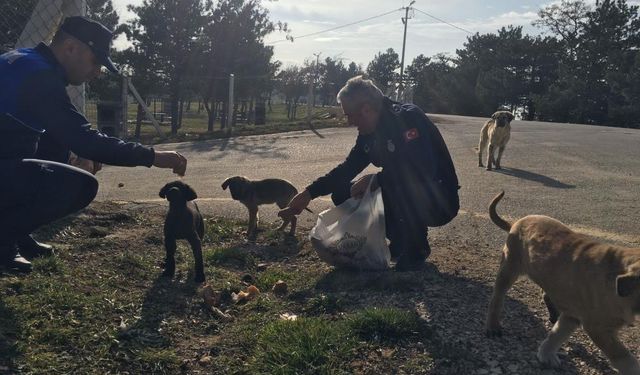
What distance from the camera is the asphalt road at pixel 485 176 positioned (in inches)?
278

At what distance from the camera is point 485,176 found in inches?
406

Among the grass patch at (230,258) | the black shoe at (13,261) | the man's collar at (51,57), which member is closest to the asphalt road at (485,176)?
the grass patch at (230,258)

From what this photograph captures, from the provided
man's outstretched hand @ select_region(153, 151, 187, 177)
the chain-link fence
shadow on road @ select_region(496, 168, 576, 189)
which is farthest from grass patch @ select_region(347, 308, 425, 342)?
shadow on road @ select_region(496, 168, 576, 189)

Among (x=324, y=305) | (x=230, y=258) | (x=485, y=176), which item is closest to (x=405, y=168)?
(x=324, y=305)

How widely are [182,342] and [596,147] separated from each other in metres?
14.8

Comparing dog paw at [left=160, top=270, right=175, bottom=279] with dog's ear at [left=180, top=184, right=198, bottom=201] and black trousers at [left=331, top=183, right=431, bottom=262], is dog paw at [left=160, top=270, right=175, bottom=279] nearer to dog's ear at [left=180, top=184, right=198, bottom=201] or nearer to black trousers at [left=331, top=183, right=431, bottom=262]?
dog's ear at [left=180, top=184, right=198, bottom=201]

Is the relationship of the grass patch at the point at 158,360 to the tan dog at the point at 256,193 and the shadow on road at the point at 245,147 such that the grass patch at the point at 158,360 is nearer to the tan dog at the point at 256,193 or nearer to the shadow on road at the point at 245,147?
the tan dog at the point at 256,193

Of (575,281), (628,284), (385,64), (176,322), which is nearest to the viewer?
(628,284)

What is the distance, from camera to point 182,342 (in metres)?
3.33

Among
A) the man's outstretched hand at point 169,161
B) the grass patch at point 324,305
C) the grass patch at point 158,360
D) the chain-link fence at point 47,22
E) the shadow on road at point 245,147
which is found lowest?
the grass patch at point 158,360

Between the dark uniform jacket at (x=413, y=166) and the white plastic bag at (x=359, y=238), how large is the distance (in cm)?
19

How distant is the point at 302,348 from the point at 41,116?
87.1 inches

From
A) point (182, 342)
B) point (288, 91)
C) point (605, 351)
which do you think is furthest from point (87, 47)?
point (288, 91)

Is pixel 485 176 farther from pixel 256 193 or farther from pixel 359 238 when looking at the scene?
pixel 359 238
